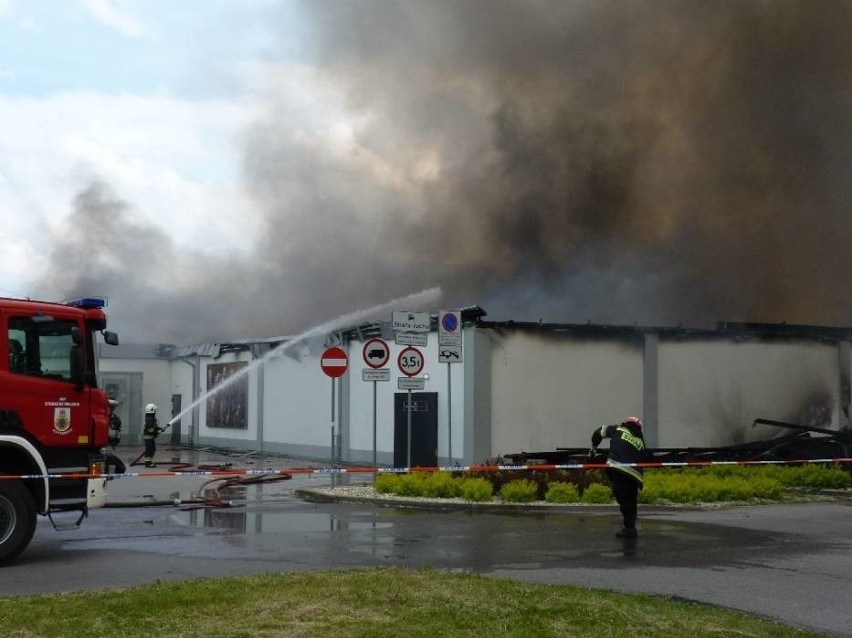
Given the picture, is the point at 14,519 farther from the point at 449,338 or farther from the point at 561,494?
the point at 449,338

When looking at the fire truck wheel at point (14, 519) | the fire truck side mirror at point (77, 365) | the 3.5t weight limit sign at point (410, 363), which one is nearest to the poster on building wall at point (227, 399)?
the 3.5t weight limit sign at point (410, 363)

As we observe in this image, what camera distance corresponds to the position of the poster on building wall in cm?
3166

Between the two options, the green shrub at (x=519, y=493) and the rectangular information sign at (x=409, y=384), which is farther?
the rectangular information sign at (x=409, y=384)

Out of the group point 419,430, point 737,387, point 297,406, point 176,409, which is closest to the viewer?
→ point 419,430

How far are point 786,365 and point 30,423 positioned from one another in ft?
61.1

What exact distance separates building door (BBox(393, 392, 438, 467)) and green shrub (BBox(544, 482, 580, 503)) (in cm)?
634

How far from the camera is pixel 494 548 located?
11.3m

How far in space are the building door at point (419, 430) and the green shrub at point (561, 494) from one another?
6341mm

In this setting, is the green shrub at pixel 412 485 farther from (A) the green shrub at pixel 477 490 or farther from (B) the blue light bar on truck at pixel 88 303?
(B) the blue light bar on truck at pixel 88 303

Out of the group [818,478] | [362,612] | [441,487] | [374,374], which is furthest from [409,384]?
[362,612]

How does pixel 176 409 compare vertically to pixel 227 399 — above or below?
below

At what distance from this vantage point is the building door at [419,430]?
22.0 meters

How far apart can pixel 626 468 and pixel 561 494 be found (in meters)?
3.23

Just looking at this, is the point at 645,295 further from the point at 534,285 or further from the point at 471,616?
the point at 471,616
